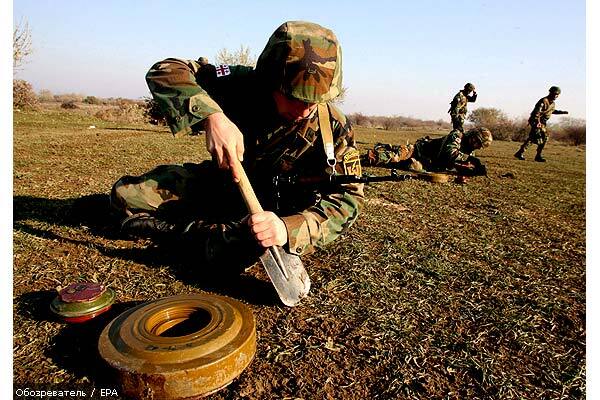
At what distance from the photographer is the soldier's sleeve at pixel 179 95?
9.85 feet

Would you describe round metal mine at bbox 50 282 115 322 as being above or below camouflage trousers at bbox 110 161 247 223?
below

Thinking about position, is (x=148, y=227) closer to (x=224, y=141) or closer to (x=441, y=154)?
(x=224, y=141)

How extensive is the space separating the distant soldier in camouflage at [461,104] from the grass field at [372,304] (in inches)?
454

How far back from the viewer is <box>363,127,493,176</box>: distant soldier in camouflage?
996 cm

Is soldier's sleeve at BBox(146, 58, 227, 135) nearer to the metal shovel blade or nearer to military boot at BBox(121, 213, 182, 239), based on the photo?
military boot at BBox(121, 213, 182, 239)

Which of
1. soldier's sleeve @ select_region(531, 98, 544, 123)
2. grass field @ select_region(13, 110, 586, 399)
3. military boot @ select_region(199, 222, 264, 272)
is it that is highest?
soldier's sleeve @ select_region(531, 98, 544, 123)

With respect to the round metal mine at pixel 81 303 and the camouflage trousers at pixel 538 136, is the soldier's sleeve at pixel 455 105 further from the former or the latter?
the round metal mine at pixel 81 303

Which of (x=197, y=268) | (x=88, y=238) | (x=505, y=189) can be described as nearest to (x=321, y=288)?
(x=197, y=268)

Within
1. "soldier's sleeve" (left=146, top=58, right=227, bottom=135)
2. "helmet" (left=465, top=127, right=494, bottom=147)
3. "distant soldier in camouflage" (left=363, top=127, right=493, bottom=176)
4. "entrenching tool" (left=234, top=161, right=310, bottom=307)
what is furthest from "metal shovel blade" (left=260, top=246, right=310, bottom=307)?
"helmet" (left=465, top=127, right=494, bottom=147)

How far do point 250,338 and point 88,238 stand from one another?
243cm

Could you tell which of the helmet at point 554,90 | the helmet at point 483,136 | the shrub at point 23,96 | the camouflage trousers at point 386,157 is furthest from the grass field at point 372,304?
the shrub at point 23,96

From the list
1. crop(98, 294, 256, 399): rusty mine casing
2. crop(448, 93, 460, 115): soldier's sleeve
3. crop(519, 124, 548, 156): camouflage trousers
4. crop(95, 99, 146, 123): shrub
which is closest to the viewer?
crop(98, 294, 256, 399): rusty mine casing

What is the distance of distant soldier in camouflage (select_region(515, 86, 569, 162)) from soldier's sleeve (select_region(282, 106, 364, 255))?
1497 cm

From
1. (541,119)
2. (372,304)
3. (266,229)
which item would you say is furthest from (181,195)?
(541,119)
